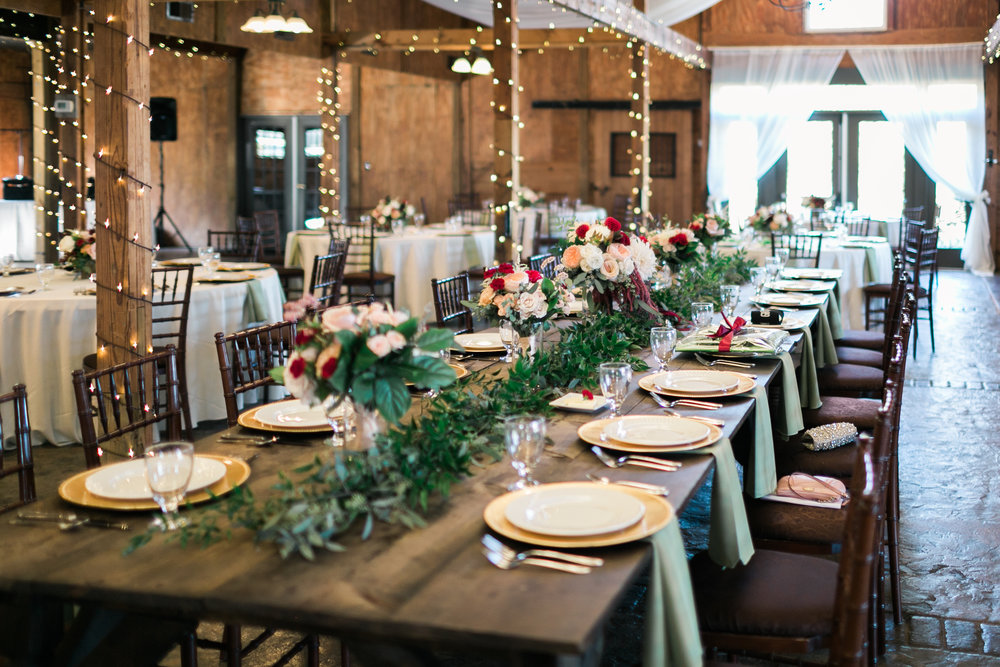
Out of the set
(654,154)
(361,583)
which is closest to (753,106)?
(654,154)

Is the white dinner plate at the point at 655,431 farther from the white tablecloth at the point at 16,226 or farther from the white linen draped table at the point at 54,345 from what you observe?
the white tablecloth at the point at 16,226

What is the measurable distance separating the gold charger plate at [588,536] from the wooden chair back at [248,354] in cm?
121

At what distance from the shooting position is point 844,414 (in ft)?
13.9

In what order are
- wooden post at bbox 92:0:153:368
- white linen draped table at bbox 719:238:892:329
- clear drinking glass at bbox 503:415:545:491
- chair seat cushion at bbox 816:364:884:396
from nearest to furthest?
1. clear drinking glass at bbox 503:415:545:491
2. wooden post at bbox 92:0:153:368
3. chair seat cushion at bbox 816:364:884:396
4. white linen draped table at bbox 719:238:892:329

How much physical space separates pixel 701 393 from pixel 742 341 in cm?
82

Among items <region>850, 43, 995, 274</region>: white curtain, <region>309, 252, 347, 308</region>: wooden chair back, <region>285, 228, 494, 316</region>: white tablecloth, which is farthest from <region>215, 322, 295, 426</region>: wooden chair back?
<region>850, 43, 995, 274</region>: white curtain

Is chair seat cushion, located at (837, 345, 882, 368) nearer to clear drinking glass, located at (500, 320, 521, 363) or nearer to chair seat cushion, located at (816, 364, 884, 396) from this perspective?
chair seat cushion, located at (816, 364, 884, 396)

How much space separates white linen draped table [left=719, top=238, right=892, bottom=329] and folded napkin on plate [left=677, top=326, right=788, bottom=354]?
4624 millimetres

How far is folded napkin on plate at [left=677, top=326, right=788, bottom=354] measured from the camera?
12.1 ft

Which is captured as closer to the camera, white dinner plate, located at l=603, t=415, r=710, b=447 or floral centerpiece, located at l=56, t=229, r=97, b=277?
white dinner plate, located at l=603, t=415, r=710, b=447

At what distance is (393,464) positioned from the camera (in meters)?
2.12

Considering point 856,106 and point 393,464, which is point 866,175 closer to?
point 856,106

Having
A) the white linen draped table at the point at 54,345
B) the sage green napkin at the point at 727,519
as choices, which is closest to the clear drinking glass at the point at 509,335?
the sage green napkin at the point at 727,519

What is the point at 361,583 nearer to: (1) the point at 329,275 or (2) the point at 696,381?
(2) the point at 696,381
